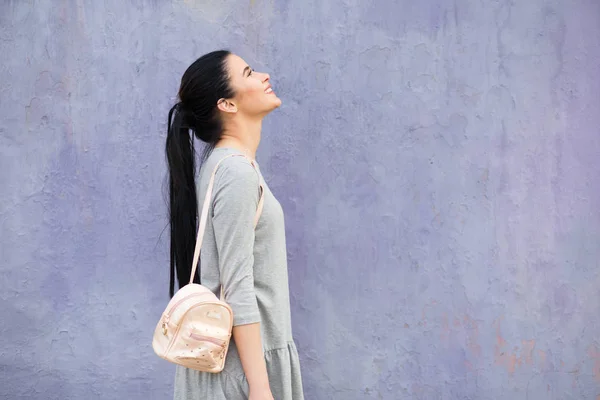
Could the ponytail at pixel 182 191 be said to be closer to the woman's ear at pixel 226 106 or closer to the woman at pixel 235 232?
the woman at pixel 235 232

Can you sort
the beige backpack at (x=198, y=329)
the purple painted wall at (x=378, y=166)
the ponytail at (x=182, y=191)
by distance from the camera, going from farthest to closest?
the purple painted wall at (x=378, y=166), the ponytail at (x=182, y=191), the beige backpack at (x=198, y=329)

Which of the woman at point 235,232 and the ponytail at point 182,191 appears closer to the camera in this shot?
the woman at point 235,232

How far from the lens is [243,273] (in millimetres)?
1907

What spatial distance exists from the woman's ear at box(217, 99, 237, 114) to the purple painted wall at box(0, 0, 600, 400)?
83 cm

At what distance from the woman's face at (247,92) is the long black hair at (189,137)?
0.02m

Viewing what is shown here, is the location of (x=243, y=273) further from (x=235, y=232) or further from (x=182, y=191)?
(x=182, y=191)

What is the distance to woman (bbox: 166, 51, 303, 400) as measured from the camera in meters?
1.91

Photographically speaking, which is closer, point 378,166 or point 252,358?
point 252,358

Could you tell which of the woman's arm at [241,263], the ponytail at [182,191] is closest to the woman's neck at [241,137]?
the ponytail at [182,191]

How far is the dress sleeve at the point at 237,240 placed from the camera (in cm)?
190

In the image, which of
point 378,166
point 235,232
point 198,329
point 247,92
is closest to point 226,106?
point 247,92

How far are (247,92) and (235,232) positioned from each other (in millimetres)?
546

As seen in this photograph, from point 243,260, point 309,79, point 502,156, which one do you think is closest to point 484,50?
point 502,156

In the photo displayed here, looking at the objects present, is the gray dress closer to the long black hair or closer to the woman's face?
the long black hair
